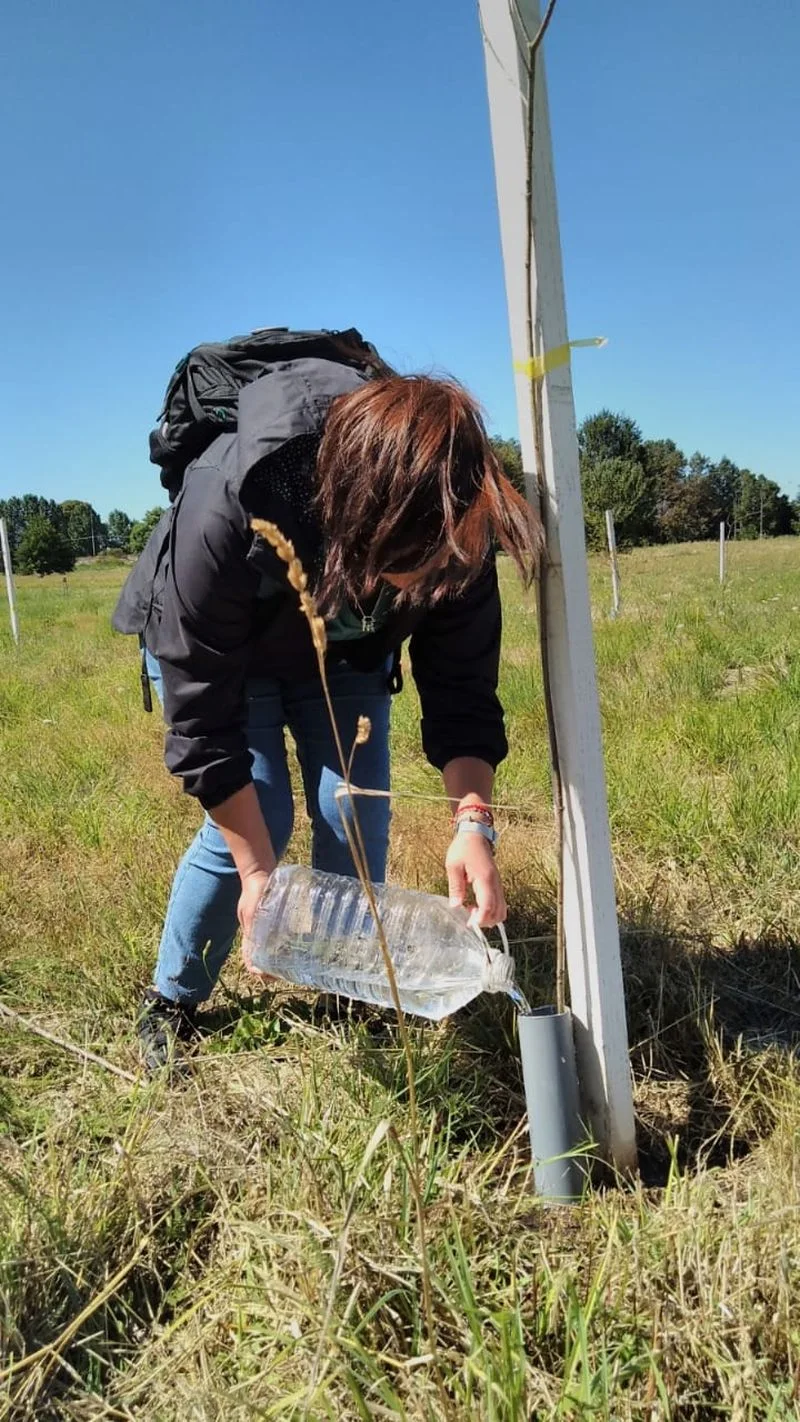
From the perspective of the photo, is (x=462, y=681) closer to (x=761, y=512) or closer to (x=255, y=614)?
(x=255, y=614)

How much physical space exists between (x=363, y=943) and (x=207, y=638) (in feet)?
2.67

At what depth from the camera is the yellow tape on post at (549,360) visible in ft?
4.33

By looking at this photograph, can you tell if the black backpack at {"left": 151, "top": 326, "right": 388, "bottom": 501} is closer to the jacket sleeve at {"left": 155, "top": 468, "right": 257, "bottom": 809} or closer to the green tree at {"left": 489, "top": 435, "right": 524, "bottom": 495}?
the jacket sleeve at {"left": 155, "top": 468, "right": 257, "bottom": 809}

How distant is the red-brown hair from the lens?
126 centimetres

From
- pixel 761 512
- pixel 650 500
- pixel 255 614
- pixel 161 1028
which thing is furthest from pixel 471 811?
pixel 761 512

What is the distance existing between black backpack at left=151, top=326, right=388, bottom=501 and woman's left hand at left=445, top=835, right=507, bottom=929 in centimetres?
84

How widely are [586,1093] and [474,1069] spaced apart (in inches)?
12.0

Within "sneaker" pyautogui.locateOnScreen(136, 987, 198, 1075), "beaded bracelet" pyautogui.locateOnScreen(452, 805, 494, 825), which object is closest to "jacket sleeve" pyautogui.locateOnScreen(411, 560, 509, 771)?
"beaded bracelet" pyautogui.locateOnScreen(452, 805, 494, 825)

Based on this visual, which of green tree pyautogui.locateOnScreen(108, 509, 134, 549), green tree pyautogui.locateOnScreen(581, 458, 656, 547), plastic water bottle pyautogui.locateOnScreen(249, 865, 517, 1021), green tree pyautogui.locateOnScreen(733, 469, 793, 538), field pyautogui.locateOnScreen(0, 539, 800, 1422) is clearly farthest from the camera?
green tree pyautogui.locateOnScreen(108, 509, 134, 549)

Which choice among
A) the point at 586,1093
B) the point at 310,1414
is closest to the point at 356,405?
the point at 586,1093

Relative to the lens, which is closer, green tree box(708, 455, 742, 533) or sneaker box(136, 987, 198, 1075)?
sneaker box(136, 987, 198, 1075)

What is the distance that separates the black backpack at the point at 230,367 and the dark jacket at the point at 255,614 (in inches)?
2.3

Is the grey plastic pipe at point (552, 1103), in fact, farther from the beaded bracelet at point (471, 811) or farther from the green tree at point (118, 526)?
the green tree at point (118, 526)

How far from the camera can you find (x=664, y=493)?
216 ft
